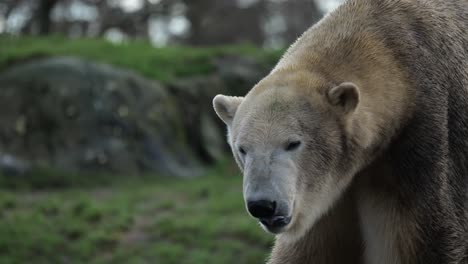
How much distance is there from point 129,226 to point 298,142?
18.4 ft

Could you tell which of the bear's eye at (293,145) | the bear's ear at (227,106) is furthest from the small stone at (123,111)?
the bear's eye at (293,145)

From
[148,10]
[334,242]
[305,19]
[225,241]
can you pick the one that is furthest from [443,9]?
[305,19]

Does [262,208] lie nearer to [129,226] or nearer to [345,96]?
[345,96]

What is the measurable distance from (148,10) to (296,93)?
14496mm

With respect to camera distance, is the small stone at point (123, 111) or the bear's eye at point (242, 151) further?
the small stone at point (123, 111)

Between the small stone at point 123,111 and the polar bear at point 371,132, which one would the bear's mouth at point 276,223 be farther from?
the small stone at point 123,111

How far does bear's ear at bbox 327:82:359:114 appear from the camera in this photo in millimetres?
3939

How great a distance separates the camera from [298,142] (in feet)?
12.9

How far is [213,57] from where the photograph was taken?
1344cm

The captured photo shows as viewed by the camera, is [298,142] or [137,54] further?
[137,54]

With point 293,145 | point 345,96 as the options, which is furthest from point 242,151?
point 345,96

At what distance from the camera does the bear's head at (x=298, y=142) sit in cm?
382

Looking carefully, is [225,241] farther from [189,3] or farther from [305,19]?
[305,19]

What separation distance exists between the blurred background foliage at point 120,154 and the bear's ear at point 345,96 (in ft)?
15.5
